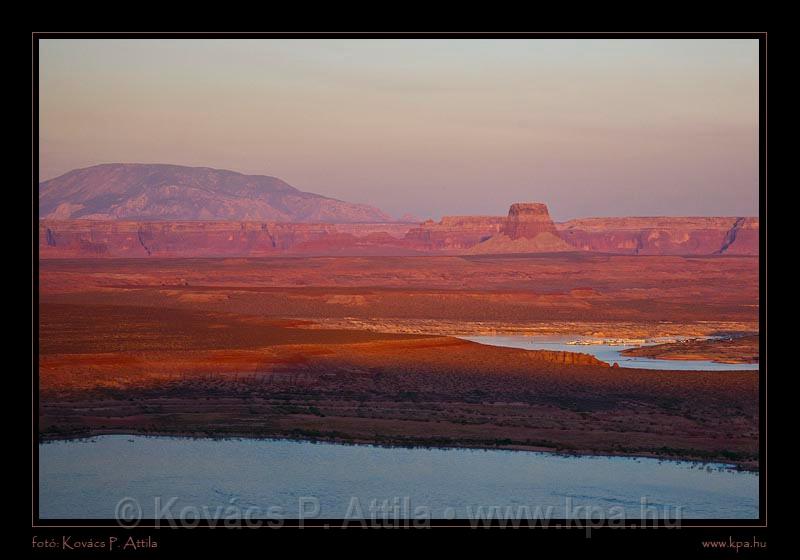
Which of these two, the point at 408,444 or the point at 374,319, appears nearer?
the point at 408,444

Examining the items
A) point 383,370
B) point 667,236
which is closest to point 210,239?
point 667,236

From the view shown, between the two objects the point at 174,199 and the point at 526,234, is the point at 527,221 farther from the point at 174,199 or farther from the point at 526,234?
the point at 174,199

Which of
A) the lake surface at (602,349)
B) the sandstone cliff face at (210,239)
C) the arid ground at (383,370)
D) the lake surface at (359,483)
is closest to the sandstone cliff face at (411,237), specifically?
the sandstone cliff face at (210,239)

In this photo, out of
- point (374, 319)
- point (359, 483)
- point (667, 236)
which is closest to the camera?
point (359, 483)

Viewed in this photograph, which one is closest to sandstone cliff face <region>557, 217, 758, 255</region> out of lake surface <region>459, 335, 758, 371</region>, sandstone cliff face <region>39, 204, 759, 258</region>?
sandstone cliff face <region>39, 204, 759, 258</region>

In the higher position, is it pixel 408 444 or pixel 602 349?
pixel 602 349

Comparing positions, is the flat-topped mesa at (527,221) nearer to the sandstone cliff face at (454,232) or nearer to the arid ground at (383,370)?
the sandstone cliff face at (454,232)
